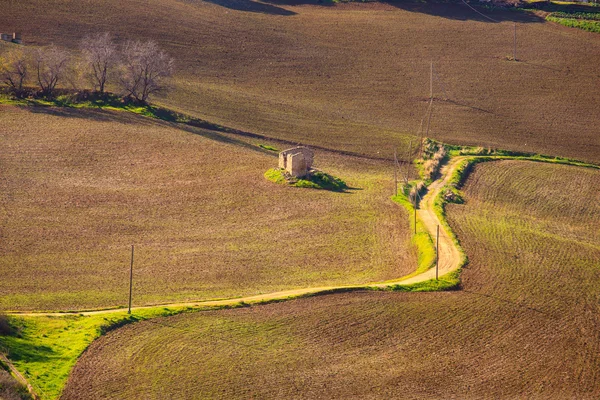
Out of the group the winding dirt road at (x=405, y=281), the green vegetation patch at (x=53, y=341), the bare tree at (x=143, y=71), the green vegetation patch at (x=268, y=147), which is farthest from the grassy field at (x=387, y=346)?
the bare tree at (x=143, y=71)

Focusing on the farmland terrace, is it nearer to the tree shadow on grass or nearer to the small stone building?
the tree shadow on grass

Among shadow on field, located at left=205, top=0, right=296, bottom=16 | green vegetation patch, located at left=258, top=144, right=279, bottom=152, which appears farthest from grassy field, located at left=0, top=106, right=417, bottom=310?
shadow on field, located at left=205, top=0, right=296, bottom=16

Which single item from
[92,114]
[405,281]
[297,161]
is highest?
[92,114]

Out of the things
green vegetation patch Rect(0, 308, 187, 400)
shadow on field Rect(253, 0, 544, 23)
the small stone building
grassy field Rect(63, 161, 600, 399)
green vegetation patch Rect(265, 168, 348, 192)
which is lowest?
green vegetation patch Rect(0, 308, 187, 400)

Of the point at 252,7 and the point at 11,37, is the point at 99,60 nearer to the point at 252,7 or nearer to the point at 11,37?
the point at 11,37

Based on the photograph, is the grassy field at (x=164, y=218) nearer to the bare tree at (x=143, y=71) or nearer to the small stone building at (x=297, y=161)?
the small stone building at (x=297, y=161)

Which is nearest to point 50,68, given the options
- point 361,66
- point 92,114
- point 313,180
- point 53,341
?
point 92,114
